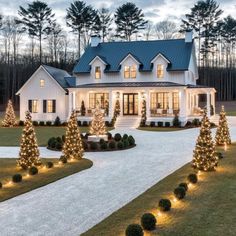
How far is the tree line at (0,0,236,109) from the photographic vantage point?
190 feet

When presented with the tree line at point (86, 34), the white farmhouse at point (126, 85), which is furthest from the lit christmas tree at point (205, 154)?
the tree line at point (86, 34)

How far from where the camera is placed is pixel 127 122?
32969 millimetres

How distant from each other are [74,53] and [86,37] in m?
7.43

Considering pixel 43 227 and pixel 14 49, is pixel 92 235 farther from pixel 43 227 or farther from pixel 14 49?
pixel 14 49

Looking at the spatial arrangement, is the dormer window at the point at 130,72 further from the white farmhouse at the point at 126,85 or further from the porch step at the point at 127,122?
the porch step at the point at 127,122

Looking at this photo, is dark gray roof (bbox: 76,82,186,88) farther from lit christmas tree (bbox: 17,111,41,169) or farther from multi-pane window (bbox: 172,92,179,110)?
lit christmas tree (bbox: 17,111,41,169)

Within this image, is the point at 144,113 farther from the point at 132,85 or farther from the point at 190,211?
the point at 190,211

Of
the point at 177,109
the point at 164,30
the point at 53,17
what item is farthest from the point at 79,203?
the point at 164,30

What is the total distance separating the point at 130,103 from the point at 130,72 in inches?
121

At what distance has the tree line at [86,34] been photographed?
57938 mm

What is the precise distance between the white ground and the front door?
17991mm

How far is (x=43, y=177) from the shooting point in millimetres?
12461

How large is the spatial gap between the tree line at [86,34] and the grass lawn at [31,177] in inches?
1789

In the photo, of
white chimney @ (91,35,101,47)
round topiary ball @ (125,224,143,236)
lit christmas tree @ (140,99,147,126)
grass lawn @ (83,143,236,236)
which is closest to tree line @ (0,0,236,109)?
white chimney @ (91,35,101,47)
